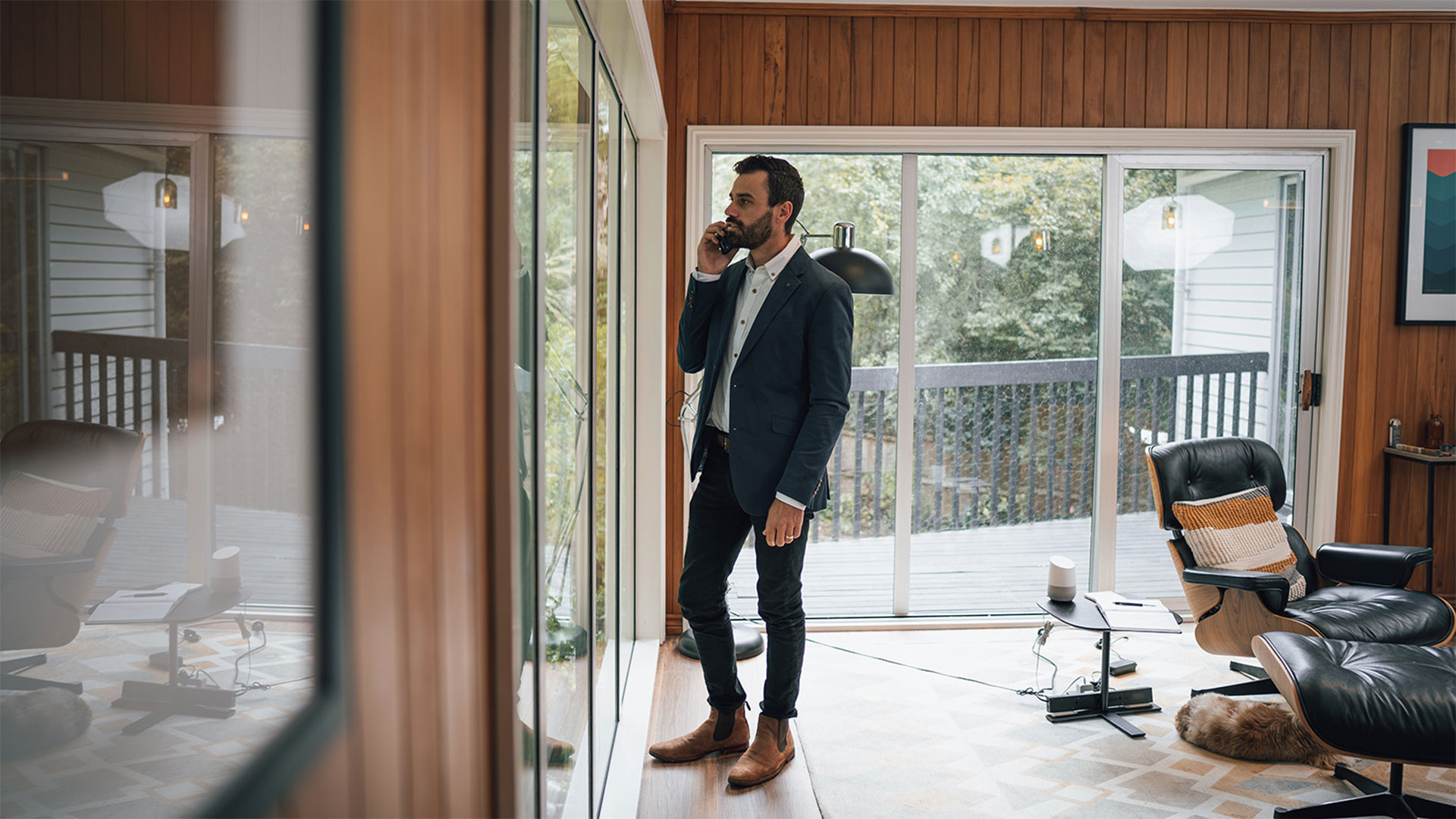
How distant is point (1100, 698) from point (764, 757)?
1.20 metres

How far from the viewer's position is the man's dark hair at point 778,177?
2438 mm

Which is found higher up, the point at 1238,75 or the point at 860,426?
the point at 1238,75

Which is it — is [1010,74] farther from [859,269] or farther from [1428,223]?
[1428,223]

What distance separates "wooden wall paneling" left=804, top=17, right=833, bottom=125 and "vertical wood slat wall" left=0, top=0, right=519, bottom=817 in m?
3.10

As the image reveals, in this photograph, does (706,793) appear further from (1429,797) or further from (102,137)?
(102,137)

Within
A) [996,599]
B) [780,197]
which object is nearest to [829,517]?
[996,599]

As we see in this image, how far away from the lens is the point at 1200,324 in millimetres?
4059

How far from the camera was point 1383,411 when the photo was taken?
4.02m

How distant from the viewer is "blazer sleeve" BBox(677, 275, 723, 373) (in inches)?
Answer: 102

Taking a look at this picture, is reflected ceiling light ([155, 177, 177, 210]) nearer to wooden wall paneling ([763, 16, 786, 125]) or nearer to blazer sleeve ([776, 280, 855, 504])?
blazer sleeve ([776, 280, 855, 504])

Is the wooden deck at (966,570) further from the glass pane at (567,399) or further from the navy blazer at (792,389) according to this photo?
the glass pane at (567,399)

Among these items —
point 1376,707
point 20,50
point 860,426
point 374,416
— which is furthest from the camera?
point 860,426

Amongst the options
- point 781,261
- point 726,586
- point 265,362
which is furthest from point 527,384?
point 726,586

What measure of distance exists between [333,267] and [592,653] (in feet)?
5.44
